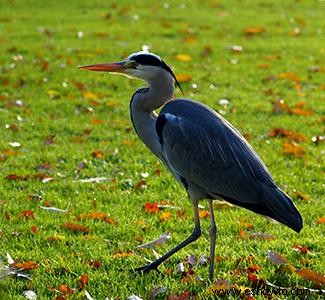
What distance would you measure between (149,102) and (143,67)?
0.90 feet

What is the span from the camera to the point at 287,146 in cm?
871

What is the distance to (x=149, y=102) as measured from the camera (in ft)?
19.6

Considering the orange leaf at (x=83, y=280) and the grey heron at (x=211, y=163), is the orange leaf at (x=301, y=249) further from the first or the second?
the orange leaf at (x=83, y=280)

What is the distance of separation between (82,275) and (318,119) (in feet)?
18.1

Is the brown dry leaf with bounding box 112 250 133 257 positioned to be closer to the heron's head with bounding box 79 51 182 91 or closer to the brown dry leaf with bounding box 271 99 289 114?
the heron's head with bounding box 79 51 182 91

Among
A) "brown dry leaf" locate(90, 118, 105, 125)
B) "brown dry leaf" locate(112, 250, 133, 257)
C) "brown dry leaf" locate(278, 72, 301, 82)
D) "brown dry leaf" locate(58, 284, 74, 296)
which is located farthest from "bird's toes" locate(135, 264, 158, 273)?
"brown dry leaf" locate(278, 72, 301, 82)

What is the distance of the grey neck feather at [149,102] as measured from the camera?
19.5 feet

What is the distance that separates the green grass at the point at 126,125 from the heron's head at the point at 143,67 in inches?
50.4

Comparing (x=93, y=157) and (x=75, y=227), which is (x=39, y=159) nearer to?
(x=93, y=157)

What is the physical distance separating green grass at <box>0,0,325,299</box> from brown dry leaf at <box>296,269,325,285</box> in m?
0.06

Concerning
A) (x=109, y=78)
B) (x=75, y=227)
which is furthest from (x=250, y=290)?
(x=109, y=78)

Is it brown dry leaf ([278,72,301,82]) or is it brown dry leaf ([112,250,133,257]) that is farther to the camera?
brown dry leaf ([278,72,301,82])

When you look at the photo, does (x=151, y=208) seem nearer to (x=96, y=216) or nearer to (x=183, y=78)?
(x=96, y=216)

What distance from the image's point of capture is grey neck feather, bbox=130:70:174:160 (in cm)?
594
